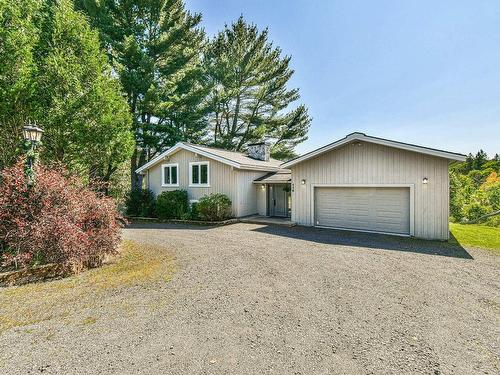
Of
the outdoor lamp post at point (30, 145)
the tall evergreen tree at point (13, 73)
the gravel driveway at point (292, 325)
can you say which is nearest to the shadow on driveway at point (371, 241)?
the gravel driveway at point (292, 325)

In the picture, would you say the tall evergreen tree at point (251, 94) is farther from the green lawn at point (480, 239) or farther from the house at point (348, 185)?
the green lawn at point (480, 239)

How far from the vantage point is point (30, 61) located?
31.1ft

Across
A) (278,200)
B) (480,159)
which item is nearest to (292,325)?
(278,200)

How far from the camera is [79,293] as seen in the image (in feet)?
15.8

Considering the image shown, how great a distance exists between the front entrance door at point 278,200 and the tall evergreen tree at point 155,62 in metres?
11.0

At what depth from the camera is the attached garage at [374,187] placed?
30.3ft

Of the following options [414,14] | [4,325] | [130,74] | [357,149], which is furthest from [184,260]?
[130,74]

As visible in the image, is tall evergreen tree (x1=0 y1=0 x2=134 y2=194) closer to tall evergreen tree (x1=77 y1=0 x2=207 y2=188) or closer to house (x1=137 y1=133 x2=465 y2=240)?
house (x1=137 y1=133 x2=465 y2=240)

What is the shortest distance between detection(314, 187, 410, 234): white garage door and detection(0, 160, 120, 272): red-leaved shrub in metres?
8.99

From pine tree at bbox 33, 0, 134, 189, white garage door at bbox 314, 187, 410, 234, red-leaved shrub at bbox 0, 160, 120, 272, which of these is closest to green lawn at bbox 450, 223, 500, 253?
white garage door at bbox 314, 187, 410, 234

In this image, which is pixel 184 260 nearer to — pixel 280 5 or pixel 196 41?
pixel 280 5

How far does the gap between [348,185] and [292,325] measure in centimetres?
847

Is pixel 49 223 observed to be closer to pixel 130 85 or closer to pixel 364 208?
pixel 364 208

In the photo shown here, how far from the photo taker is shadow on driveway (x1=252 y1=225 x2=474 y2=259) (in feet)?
25.7
